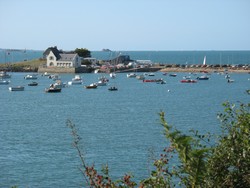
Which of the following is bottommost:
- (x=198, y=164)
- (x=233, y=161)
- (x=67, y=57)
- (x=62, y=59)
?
(x=62, y=59)

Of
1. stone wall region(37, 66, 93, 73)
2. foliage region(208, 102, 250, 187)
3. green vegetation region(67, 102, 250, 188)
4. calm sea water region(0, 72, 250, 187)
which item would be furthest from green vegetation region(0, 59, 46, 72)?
green vegetation region(67, 102, 250, 188)

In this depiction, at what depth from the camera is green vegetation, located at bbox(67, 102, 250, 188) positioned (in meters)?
4.62

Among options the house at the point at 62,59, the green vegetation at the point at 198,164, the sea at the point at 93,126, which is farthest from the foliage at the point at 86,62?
the green vegetation at the point at 198,164

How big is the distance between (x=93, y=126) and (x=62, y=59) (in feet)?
197

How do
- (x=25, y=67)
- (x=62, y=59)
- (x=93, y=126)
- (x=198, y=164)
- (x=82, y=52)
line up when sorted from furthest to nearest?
1. (x=82, y=52)
2. (x=25, y=67)
3. (x=62, y=59)
4. (x=93, y=126)
5. (x=198, y=164)

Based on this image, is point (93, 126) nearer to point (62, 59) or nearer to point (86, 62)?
point (62, 59)

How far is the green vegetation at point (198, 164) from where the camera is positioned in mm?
4621

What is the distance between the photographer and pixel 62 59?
298ft

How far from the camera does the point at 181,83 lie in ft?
233

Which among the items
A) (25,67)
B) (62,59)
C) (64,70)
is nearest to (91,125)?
(64,70)

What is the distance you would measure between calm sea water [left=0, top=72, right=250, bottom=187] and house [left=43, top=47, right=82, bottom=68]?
2599cm

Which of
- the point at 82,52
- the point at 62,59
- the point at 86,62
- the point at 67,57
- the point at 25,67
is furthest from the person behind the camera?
the point at 82,52

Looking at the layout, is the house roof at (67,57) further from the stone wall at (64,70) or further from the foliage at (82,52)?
the foliage at (82,52)

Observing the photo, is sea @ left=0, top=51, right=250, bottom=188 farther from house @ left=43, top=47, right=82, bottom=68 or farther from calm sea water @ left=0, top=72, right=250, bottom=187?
house @ left=43, top=47, right=82, bottom=68
